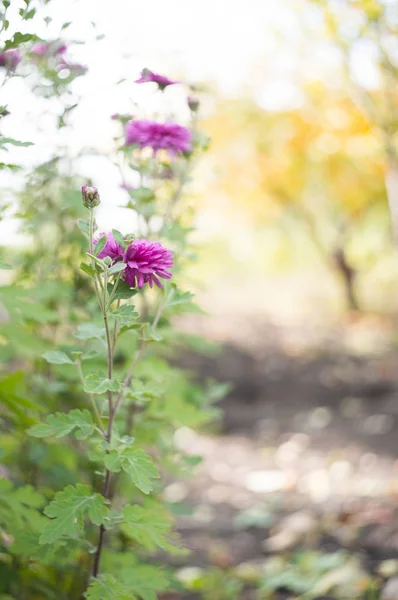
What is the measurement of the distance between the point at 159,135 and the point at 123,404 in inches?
24.1

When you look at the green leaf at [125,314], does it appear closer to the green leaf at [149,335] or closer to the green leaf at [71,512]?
the green leaf at [149,335]

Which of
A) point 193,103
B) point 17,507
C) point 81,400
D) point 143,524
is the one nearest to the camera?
point 143,524

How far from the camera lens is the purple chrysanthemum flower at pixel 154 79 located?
1370 mm

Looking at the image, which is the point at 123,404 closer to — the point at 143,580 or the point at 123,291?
the point at 143,580

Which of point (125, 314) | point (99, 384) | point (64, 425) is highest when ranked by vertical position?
point (125, 314)

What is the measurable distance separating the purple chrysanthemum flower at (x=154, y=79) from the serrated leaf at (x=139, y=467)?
0.80 metres

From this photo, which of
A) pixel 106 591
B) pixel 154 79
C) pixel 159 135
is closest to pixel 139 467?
pixel 106 591

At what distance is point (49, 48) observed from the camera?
147 centimetres

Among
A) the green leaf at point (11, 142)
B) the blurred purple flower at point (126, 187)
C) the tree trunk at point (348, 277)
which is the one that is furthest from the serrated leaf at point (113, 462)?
the tree trunk at point (348, 277)

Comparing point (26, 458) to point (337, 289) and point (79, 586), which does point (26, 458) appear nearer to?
point (79, 586)

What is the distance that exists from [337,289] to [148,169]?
8.78 m

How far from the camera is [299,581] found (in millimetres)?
2246

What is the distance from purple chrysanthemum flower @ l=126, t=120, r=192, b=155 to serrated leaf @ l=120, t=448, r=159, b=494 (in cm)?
67

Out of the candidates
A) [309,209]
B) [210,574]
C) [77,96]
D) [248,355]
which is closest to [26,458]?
[210,574]
